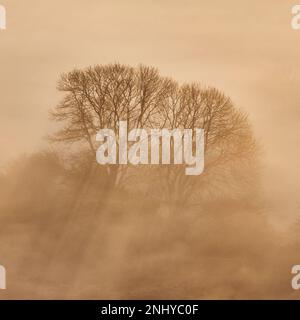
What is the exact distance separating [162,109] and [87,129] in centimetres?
76

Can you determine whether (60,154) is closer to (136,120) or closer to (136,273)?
(136,120)

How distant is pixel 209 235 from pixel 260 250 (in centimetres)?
53

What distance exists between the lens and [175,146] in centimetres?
662

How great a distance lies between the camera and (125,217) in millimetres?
6605

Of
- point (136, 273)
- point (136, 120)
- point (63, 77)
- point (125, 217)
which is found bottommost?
point (136, 273)

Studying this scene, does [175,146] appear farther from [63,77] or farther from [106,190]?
[63,77]

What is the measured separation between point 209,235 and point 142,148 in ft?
3.54

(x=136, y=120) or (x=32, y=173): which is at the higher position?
(x=136, y=120)

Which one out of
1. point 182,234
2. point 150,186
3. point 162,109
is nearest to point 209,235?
point 182,234

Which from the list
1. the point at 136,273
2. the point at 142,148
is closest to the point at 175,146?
the point at 142,148

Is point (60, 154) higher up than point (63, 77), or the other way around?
point (63, 77)

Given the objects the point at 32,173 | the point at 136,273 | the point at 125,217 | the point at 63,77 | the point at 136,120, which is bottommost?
the point at 136,273

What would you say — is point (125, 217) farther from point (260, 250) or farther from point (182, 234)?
point (260, 250)

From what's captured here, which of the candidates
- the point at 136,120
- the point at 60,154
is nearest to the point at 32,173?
the point at 60,154
